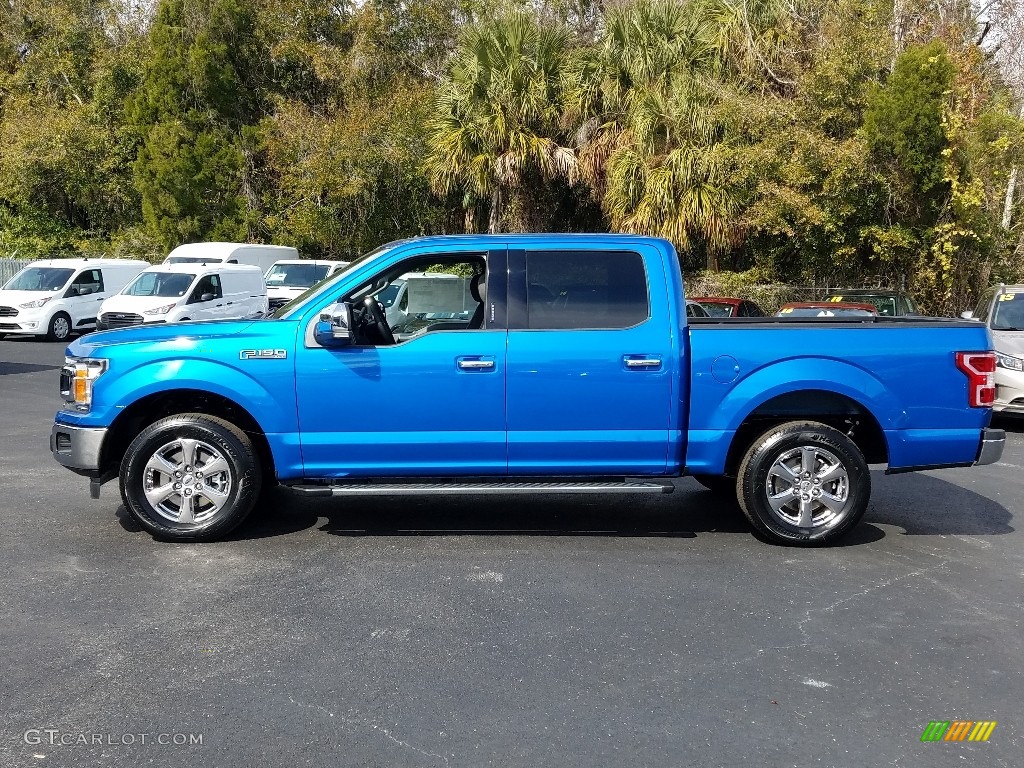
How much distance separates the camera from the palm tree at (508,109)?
2184cm

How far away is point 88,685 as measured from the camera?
4262mm

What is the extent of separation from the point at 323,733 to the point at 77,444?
331 centimetres

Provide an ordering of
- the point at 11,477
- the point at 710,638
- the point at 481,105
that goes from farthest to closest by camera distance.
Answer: the point at 481,105 < the point at 11,477 < the point at 710,638

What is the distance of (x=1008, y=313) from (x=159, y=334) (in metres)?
10.2

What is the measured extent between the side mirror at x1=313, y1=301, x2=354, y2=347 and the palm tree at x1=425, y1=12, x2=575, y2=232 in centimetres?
1625

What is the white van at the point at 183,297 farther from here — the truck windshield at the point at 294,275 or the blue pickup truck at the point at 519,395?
the blue pickup truck at the point at 519,395

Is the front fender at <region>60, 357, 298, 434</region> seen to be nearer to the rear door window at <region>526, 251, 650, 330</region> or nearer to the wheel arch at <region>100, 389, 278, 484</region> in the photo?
the wheel arch at <region>100, 389, 278, 484</region>

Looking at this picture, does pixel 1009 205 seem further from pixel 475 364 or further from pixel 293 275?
pixel 475 364

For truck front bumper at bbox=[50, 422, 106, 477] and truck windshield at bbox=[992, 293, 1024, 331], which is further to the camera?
truck windshield at bbox=[992, 293, 1024, 331]

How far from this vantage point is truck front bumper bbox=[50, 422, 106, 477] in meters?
6.29

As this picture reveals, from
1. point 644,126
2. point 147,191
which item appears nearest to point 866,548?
point 644,126

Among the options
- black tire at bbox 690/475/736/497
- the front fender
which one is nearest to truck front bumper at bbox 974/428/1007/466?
black tire at bbox 690/475/736/497

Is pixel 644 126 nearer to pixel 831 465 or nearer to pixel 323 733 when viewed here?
pixel 831 465

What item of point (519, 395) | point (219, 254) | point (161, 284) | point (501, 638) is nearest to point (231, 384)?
point (519, 395)
